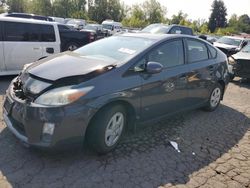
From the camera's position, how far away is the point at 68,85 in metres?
3.45

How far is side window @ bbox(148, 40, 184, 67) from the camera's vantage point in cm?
435

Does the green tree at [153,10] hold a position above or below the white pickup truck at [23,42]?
above

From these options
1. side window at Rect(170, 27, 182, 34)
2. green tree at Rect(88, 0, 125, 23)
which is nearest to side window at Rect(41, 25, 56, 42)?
side window at Rect(170, 27, 182, 34)

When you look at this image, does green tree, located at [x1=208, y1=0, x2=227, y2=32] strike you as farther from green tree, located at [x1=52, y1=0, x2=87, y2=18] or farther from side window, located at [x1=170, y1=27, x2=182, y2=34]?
side window, located at [x1=170, y1=27, x2=182, y2=34]

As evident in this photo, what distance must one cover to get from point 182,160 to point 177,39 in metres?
2.06

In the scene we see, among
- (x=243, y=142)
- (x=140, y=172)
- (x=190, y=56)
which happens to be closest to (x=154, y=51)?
(x=190, y=56)

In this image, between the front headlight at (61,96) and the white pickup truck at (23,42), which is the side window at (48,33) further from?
the front headlight at (61,96)

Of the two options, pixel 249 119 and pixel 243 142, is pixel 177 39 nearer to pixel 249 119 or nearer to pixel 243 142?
pixel 243 142

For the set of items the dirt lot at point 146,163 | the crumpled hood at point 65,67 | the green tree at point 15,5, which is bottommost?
the dirt lot at point 146,163

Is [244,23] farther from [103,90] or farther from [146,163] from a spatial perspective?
[103,90]

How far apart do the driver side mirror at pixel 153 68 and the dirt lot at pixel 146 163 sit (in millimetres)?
1102

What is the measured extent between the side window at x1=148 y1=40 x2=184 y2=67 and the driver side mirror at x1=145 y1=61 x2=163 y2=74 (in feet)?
0.68

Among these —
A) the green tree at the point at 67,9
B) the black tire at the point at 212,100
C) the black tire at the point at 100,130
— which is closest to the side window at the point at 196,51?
the black tire at the point at 212,100

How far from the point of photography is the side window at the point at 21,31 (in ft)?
23.8
